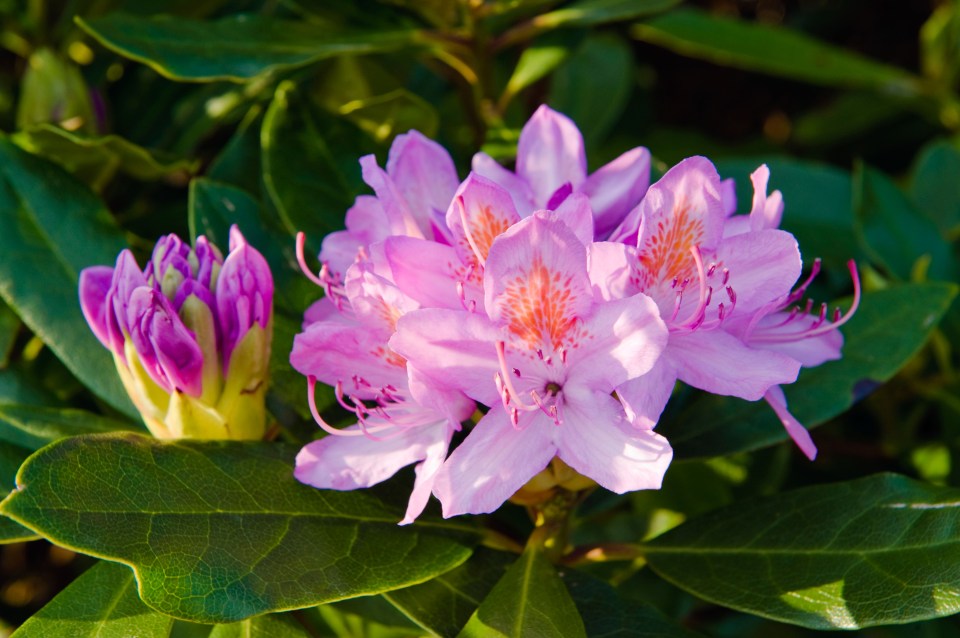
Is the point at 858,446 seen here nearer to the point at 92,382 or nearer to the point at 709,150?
the point at 709,150

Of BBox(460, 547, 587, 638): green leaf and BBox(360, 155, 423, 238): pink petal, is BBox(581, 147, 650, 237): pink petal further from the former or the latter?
BBox(460, 547, 587, 638): green leaf

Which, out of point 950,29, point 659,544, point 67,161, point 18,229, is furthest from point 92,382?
point 950,29

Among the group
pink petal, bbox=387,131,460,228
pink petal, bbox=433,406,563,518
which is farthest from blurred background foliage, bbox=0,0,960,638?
pink petal, bbox=433,406,563,518

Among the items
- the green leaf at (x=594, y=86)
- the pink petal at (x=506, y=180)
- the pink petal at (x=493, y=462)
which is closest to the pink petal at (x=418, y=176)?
the pink petal at (x=506, y=180)

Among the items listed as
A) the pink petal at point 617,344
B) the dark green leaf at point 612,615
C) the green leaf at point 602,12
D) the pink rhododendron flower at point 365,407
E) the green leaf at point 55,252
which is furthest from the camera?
the green leaf at point 602,12

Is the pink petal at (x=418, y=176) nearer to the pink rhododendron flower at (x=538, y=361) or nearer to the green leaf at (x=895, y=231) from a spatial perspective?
the pink rhododendron flower at (x=538, y=361)

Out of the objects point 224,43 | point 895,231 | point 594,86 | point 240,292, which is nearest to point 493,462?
point 240,292
